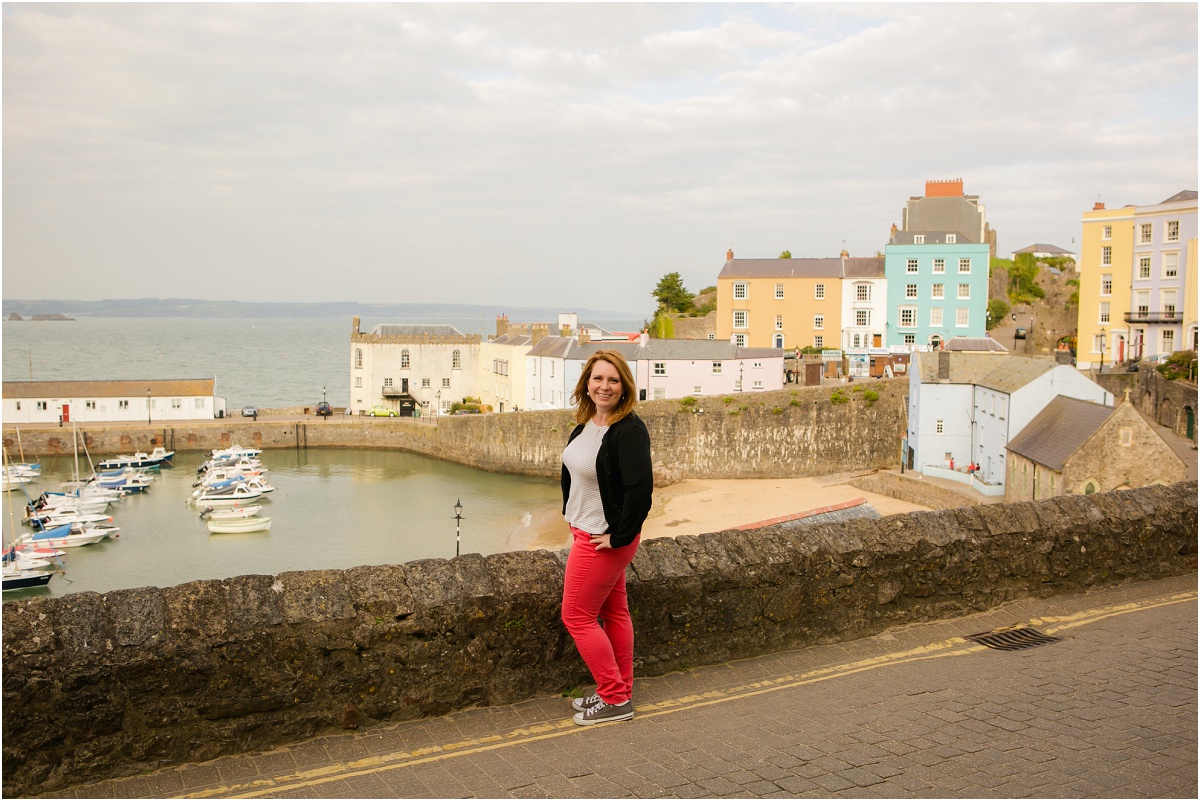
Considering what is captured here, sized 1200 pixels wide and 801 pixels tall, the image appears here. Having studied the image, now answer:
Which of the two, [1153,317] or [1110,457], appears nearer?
[1110,457]

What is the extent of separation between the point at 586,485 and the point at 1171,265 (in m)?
49.6

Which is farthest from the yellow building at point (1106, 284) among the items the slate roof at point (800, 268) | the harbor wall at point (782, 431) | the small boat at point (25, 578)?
the small boat at point (25, 578)

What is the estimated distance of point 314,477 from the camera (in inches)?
1992

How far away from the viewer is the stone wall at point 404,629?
14.4 ft

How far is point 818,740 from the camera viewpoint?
483 cm

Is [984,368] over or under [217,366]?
over

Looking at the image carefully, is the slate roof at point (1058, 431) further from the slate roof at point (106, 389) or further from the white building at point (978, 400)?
the slate roof at point (106, 389)

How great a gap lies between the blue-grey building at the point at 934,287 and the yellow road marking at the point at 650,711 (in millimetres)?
51458

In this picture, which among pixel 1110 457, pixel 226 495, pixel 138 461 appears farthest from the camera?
pixel 138 461

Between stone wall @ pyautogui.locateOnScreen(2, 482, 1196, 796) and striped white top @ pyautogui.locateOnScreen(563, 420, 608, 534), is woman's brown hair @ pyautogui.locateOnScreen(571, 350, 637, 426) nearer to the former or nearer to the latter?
striped white top @ pyautogui.locateOnScreen(563, 420, 608, 534)

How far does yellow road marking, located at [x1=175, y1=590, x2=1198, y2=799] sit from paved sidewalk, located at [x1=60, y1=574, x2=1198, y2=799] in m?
0.01

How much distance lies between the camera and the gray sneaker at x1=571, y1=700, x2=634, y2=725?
5055mm

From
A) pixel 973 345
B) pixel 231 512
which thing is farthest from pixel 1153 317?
pixel 231 512

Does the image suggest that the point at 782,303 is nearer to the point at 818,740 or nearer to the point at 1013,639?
the point at 1013,639
